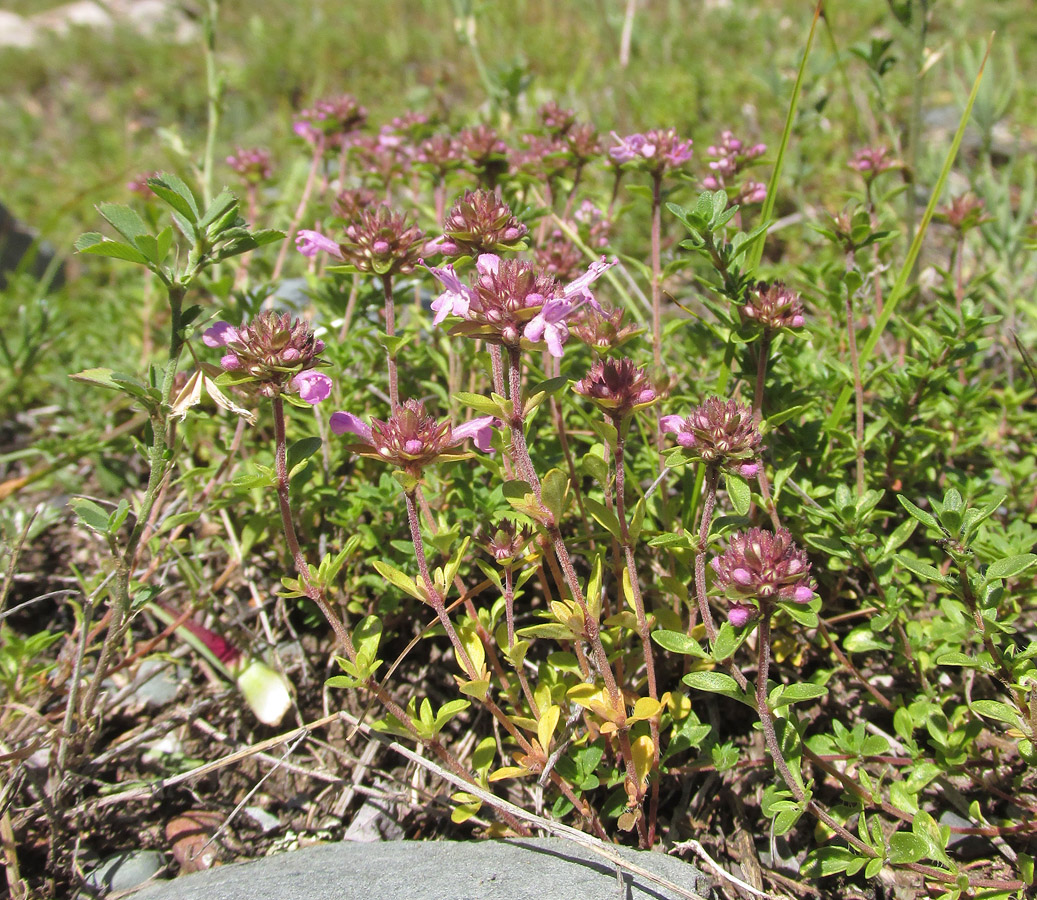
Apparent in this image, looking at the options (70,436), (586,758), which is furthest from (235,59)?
(586,758)

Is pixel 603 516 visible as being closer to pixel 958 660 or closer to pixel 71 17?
pixel 958 660

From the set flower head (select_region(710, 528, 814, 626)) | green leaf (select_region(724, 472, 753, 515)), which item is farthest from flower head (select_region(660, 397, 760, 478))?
flower head (select_region(710, 528, 814, 626))

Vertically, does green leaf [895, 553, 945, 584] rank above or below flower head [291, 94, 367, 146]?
below

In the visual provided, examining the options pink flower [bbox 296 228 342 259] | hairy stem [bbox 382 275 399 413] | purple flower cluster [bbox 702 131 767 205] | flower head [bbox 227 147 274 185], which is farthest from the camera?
flower head [bbox 227 147 274 185]

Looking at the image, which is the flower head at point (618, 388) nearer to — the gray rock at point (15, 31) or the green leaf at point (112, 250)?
the green leaf at point (112, 250)

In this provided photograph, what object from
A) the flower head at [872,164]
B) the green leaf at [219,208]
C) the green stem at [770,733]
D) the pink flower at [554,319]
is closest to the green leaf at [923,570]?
the green stem at [770,733]

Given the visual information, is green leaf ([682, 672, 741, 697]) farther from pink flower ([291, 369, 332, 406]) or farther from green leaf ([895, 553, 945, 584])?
pink flower ([291, 369, 332, 406])
